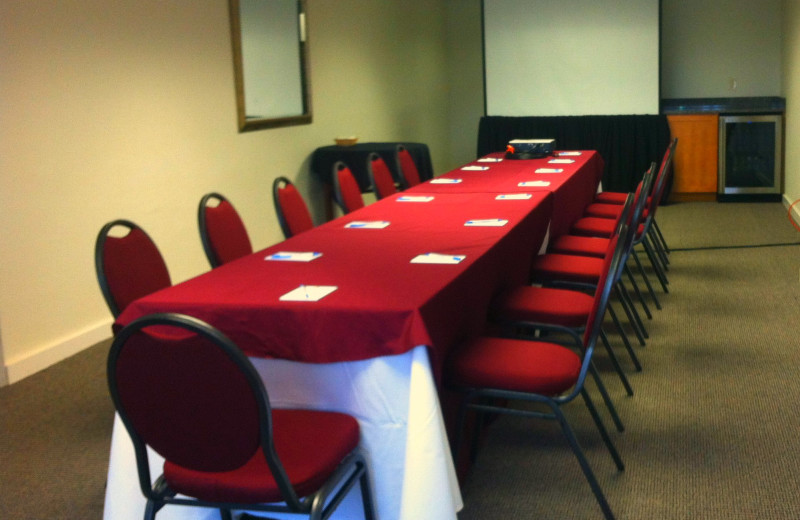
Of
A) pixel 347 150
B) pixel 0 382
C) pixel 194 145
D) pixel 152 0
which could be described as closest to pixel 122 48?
pixel 152 0

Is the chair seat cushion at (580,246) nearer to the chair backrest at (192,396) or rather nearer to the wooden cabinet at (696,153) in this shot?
the chair backrest at (192,396)

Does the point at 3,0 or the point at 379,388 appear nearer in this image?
A: the point at 379,388

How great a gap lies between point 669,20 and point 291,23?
4534 mm

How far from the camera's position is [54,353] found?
4344mm

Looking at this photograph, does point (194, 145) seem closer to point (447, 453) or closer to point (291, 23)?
point (291, 23)

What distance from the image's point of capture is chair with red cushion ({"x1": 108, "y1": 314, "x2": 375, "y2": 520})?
1733mm

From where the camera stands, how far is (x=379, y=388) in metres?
2.27

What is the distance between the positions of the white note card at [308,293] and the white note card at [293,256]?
45 cm

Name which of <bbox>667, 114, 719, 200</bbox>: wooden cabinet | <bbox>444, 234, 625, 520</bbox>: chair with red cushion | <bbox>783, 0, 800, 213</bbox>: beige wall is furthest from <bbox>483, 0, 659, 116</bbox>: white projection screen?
<bbox>444, 234, 625, 520</bbox>: chair with red cushion

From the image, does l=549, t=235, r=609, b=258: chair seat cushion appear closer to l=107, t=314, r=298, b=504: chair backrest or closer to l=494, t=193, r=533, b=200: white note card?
l=494, t=193, r=533, b=200: white note card

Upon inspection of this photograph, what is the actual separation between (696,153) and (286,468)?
775cm

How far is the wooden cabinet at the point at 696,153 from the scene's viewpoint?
28.6ft

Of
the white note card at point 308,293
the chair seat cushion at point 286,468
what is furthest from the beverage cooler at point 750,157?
the chair seat cushion at point 286,468

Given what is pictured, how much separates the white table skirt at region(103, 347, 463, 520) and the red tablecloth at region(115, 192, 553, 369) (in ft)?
0.22
